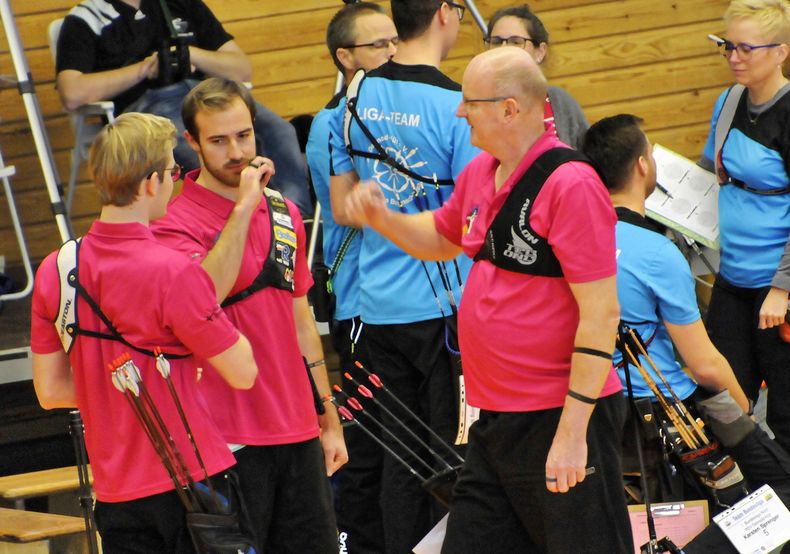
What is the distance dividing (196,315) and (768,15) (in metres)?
2.81

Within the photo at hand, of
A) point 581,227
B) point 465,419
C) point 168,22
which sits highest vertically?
point 581,227

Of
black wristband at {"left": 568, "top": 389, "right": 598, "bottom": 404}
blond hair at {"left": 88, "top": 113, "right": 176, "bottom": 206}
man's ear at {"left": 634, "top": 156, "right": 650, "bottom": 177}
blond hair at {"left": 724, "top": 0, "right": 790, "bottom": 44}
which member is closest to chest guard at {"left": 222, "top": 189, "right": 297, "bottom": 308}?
blond hair at {"left": 88, "top": 113, "right": 176, "bottom": 206}

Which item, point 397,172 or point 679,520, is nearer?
point 679,520

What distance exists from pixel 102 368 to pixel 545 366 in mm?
1054

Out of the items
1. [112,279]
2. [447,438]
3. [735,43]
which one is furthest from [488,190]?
[735,43]

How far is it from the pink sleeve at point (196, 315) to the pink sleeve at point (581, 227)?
80cm

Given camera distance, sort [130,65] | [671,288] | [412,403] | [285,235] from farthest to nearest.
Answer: [130,65] < [412,403] < [671,288] < [285,235]

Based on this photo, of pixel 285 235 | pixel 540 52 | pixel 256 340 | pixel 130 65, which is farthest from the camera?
pixel 130 65

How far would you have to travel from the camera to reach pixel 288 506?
3098 millimetres

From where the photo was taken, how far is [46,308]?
2803 mm

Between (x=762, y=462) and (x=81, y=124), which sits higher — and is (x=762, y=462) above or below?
below

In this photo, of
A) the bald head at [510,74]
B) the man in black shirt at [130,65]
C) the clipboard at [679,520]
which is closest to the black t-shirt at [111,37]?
the man in black shirt at [130,65]

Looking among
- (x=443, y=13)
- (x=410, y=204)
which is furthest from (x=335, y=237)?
(x=443, y=13)

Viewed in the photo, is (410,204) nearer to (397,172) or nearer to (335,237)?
(397,172)
